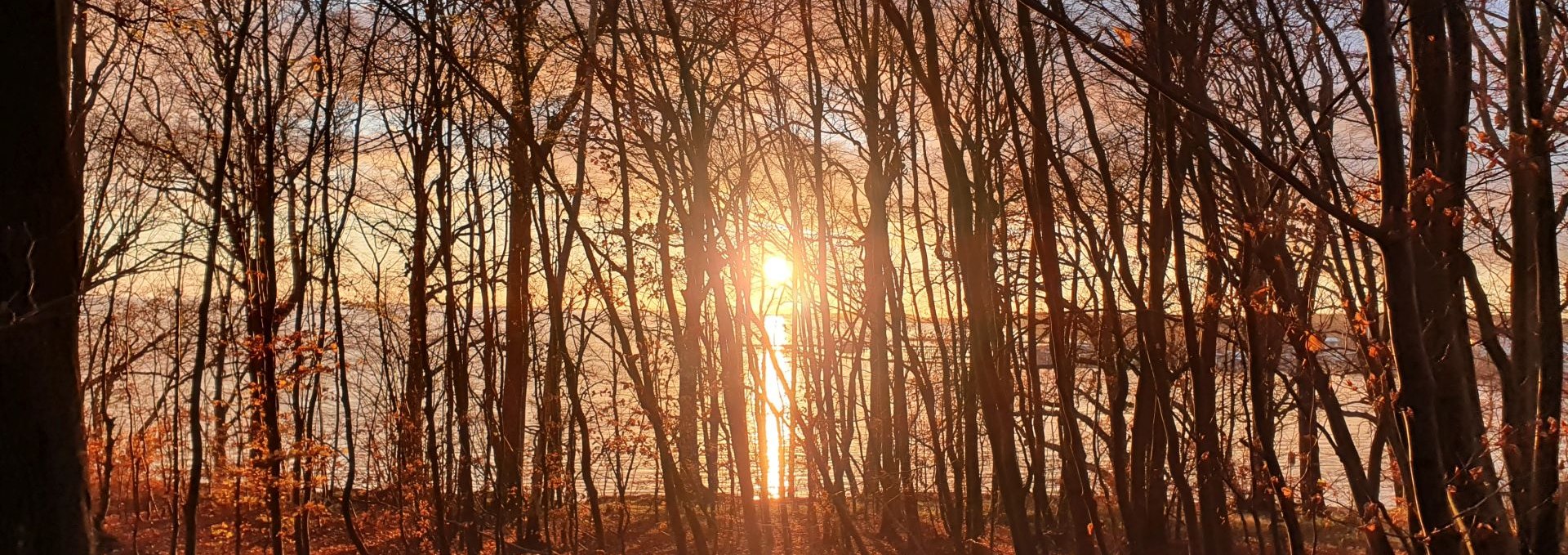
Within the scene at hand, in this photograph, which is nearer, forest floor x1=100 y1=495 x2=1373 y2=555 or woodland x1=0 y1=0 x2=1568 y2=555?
woodland x1=0 y1=0 x2=1568 y2=555

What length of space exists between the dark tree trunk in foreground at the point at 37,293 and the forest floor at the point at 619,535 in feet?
15.7

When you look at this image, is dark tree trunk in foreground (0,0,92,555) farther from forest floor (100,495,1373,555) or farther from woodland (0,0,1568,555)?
forest floor (100,495,1373,555)

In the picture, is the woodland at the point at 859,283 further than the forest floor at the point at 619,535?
No

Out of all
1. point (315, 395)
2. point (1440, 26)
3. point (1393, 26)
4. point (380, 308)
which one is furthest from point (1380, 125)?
point (380, 308)

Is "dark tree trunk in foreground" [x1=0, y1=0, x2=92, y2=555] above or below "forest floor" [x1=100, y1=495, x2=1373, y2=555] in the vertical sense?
above

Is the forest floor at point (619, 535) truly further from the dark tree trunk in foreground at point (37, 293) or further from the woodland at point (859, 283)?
the dark tree trunk in foreground at point (37, 293)

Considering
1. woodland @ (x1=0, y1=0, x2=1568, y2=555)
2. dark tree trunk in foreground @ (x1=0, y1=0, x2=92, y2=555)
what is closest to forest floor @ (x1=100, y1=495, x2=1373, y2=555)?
woodland @ (x1=0, y1=0, x2=1568, y2=555)

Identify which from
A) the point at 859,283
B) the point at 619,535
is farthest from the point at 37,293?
the point at 859,283

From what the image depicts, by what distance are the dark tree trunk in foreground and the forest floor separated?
188 inches

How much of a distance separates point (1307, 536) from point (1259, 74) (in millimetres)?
6894

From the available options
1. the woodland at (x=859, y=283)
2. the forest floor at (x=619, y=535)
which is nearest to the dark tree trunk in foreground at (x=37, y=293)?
the woodland at (x=859, y=283)

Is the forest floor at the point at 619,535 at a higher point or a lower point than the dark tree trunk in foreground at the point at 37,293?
lower

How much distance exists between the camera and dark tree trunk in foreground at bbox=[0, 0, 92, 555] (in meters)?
3.43

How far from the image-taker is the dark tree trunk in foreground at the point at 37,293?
3432 millimetres
